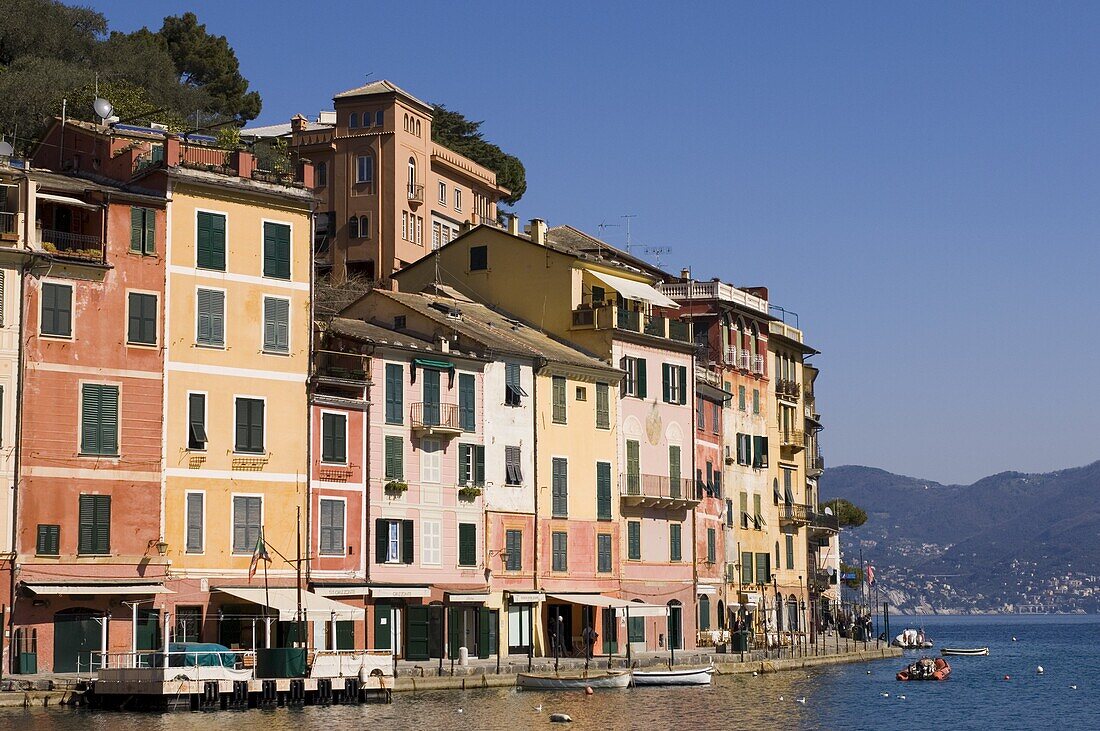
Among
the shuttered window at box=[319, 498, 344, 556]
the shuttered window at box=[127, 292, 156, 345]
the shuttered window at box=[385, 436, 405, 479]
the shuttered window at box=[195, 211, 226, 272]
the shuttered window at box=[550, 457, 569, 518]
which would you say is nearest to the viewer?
the shuttered window at box=[127, 292, 156, 345]

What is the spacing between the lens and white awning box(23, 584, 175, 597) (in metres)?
55.9

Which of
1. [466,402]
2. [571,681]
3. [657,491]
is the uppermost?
[466,402]

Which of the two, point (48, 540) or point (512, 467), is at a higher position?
point (512, 467)

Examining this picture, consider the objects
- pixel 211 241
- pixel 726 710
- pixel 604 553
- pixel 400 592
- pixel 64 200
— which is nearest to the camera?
pixel 64 200

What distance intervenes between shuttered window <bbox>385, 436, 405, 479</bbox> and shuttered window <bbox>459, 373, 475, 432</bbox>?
377 centimetres

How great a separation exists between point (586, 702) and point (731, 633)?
26.5 metres

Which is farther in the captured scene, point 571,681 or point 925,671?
point 925,671

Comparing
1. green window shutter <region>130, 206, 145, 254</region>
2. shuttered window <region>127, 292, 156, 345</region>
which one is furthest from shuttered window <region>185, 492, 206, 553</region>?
green window shutter <region>130, 206, 145, 254</region>

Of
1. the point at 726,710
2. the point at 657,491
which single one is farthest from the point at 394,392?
the point at 657,491

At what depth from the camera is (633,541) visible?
81.7 meters

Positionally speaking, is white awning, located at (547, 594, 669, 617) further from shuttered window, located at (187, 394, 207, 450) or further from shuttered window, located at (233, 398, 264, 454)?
shuttered window, located at (187, 394, 207, 450)

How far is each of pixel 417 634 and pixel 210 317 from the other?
50.1 feet

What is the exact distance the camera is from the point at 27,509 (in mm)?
56406

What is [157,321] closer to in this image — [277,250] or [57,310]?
[57,310]
